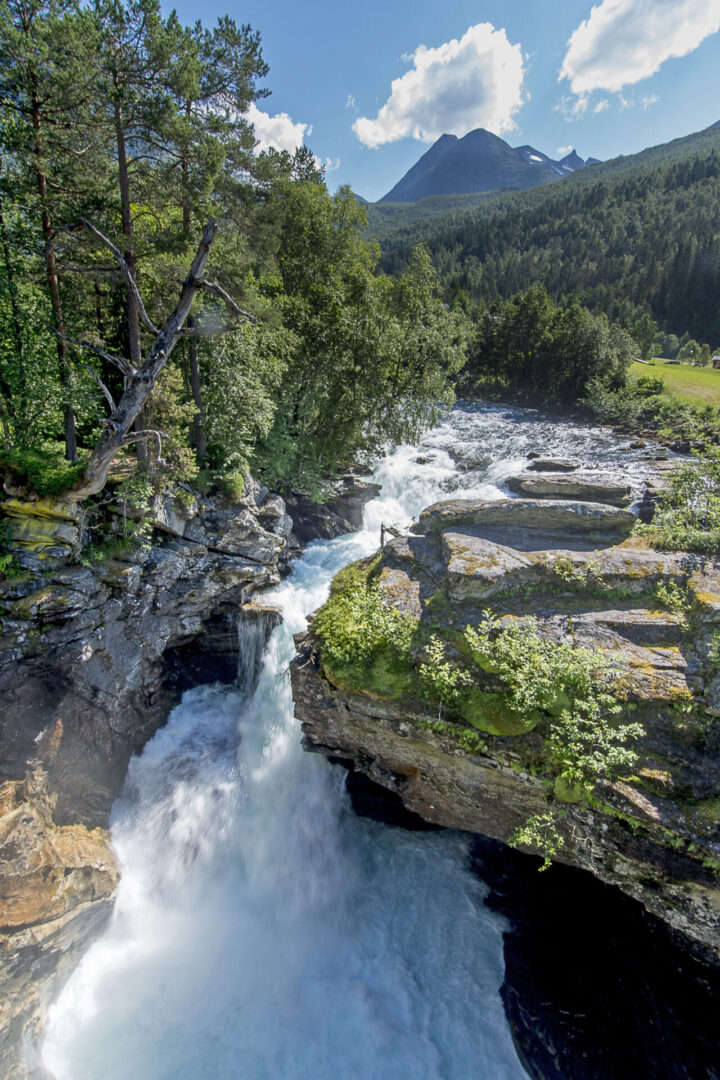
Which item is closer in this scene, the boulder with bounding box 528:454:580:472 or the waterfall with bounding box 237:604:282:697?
the waterfall with bounding box 237:604:282:697

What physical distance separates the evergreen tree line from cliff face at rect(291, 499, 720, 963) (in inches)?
299

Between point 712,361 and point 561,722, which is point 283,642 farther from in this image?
point 712,361

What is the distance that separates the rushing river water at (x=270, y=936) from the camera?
762 centimetres

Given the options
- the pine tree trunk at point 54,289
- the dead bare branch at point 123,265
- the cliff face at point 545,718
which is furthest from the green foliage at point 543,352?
the pine tree trunk at point 54,289

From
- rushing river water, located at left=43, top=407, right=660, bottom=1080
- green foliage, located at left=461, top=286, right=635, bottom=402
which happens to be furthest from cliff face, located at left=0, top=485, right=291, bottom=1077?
green foliage, located at left=461, top=286, right=635, bottom=402

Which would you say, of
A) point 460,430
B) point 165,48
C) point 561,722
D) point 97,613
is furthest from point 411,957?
point 460,430

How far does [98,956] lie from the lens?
29.6 feet

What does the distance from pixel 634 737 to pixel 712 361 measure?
7007 centimetres

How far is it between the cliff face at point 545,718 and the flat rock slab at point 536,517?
0.05 meters

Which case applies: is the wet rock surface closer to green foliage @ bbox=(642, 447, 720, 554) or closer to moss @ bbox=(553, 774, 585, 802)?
moss @ bbox=(553, 774, 585, 802)

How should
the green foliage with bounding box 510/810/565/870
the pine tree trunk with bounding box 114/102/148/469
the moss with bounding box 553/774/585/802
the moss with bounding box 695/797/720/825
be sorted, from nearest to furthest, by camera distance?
the moss with bounding box 695/797/720/825
the moss with bounding box 553/774/585/802
the green foliage with bounding box 510/810/565/870
the pine tree trunk with bounding box 114/102/148/469

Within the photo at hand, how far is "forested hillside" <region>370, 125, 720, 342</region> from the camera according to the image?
76.6 m

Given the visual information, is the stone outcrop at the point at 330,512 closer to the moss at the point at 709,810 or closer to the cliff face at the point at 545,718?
the cliff face at the point at 545,718

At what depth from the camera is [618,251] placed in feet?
309
